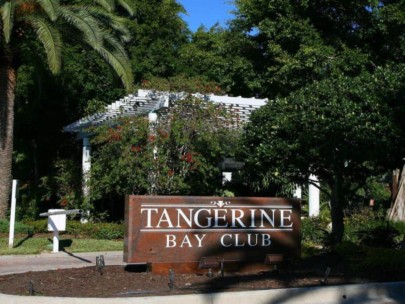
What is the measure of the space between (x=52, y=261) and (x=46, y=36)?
6407mm

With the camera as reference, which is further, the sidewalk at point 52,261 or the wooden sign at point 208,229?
the sidewalk at point 52,261

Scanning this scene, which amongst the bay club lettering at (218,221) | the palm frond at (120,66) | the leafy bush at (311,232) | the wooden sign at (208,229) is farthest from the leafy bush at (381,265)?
the palm frond at (120,66)

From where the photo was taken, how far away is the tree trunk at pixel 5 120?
19.5 m

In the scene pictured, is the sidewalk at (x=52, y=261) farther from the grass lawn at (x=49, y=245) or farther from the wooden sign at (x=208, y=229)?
the wooden sign at (x=208, y=229)

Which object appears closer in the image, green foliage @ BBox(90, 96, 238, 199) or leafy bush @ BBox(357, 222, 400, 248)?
leafy bush @ BBox(357, 222, 400, 248)

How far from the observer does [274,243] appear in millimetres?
11141

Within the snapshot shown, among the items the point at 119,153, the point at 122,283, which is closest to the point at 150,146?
the point at 119,153

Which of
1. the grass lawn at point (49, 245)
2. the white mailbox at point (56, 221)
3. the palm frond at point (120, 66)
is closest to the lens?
the white mailbox at point (56, 221)

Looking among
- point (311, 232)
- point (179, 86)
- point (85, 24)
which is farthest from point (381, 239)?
point (85, 24)

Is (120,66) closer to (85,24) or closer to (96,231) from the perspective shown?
(85,24)

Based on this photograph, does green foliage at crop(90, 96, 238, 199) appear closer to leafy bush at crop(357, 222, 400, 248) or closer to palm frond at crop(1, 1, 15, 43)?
palm frond at crop(1, 1, 15, 43)

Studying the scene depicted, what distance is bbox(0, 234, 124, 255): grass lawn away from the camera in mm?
15758

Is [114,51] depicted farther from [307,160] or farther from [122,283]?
[122,283]

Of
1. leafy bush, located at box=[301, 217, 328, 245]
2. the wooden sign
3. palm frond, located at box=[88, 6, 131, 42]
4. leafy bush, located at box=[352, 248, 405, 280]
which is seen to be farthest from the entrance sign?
palm frond, located at box=[88, 6, 131, 42]
